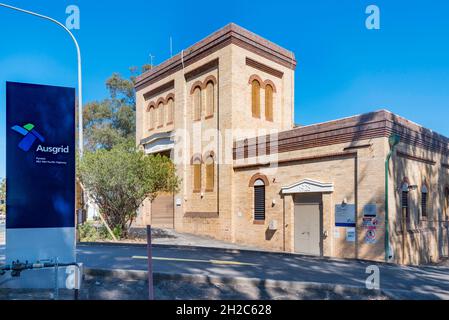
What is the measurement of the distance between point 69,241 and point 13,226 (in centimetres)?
102

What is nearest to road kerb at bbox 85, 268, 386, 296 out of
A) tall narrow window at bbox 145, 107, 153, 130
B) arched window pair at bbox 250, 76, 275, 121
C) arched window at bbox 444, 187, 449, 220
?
arched window pair at bbox 250, 76, 275, 121

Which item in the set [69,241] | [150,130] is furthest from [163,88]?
[69,241]

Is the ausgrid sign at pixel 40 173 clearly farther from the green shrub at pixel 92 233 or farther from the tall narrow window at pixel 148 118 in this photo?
the tall narrow window at pixel 148 118

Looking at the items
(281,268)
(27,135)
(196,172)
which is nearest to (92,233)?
(196,172)

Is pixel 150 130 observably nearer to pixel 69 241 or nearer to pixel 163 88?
pixel 163 88

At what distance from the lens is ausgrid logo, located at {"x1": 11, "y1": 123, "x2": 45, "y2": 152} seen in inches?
275

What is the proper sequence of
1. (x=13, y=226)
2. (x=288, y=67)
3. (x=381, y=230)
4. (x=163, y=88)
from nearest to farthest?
(x=13, y=226) < (x=381, y=230) < (x=288, y=67) < (x=163, y=88)

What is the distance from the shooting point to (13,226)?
6.89m

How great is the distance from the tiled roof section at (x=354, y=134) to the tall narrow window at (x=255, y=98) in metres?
2.67

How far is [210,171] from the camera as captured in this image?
2094 centimetres

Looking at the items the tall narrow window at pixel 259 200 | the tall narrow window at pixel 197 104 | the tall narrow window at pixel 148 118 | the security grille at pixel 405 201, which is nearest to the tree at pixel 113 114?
the tall narrow window at pixel 148 118

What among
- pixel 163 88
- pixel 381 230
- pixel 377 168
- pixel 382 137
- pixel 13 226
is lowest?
pixel 381 230

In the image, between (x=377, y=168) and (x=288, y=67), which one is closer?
(x=377, y=168)

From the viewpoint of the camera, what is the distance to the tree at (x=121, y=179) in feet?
57.0
